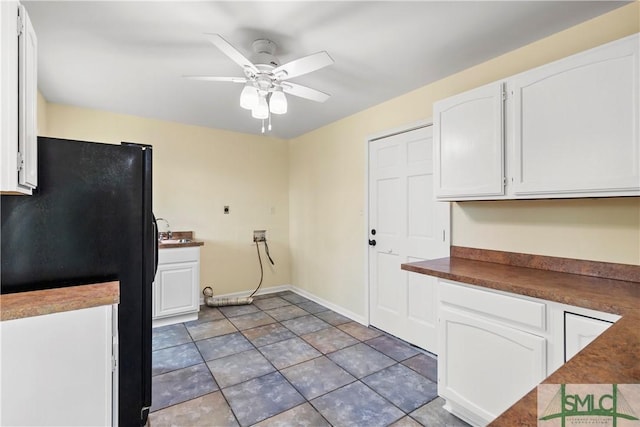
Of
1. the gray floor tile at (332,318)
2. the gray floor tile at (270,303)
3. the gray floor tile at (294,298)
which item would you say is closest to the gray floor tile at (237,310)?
the gray floor tile at (270,303)

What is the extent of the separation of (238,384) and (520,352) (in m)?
1.82

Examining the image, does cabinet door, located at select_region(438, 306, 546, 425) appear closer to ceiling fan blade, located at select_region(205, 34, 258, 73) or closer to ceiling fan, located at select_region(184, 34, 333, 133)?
ceiling fan, located at select_region(184, 34, 333, 133)

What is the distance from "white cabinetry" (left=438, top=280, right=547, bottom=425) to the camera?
4.72 feet

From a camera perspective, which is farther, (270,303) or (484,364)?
(270,303)

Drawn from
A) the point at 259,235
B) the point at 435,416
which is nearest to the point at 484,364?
the point at 435,416

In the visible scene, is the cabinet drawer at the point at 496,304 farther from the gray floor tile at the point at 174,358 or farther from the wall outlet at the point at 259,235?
the wall outlet at the point at 259,235

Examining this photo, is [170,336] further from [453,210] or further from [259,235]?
[453,210]

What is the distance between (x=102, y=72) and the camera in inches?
95.1

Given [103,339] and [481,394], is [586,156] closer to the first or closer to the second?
[481,394]

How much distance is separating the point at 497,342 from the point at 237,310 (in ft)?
9.78

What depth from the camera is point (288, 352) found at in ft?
8.70

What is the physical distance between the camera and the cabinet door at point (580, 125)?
54.6 inches

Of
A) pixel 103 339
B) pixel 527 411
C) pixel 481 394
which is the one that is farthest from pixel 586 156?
pixel 103 339

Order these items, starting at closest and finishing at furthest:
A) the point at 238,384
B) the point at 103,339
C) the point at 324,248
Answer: the point at 103,339, the point at 238,384, the point at 324,248
